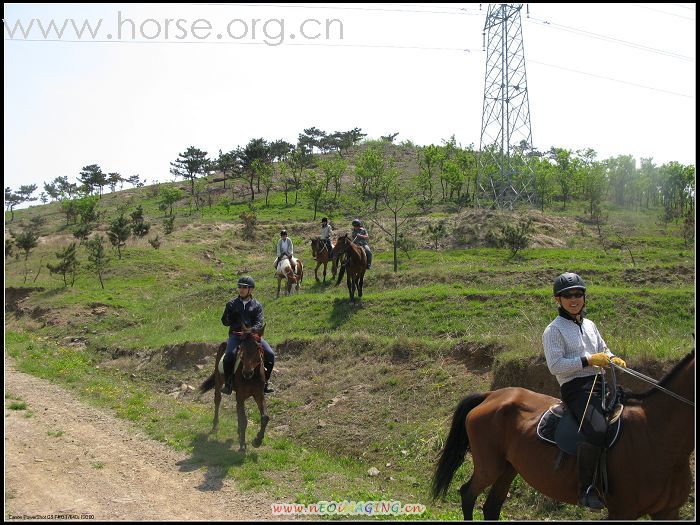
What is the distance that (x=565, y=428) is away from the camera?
5871 millimetres

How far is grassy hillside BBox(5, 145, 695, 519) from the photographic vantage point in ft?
31.6

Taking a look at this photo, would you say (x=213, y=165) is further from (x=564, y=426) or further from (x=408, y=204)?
(x=564, y=426)

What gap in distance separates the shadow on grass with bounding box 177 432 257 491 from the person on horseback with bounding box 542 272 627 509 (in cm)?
539

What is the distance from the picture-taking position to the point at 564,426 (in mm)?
5895

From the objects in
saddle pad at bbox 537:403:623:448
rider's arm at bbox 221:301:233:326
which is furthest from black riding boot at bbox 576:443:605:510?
rider's arm at bbox 221:301:233:326

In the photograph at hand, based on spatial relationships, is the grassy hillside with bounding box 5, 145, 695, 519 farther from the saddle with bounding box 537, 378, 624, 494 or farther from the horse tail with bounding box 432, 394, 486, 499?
the saddle with bounding box 537, 378, 624, 494

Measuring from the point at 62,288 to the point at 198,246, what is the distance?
1210 cm

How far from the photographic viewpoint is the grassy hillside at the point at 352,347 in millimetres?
9641

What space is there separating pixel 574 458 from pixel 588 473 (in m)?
0.30

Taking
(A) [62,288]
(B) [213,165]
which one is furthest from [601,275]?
(B) [213,165]

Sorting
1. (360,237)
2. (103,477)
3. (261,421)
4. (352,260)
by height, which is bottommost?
(103,477)

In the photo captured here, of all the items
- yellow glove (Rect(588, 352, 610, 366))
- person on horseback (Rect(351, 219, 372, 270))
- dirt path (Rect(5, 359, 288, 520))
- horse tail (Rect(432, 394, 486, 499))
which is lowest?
dirt path (Rect(5, 359, 288, 520))

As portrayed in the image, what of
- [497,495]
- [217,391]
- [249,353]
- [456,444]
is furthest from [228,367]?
→ [497,495]

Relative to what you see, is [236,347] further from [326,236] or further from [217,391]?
[326,236]
